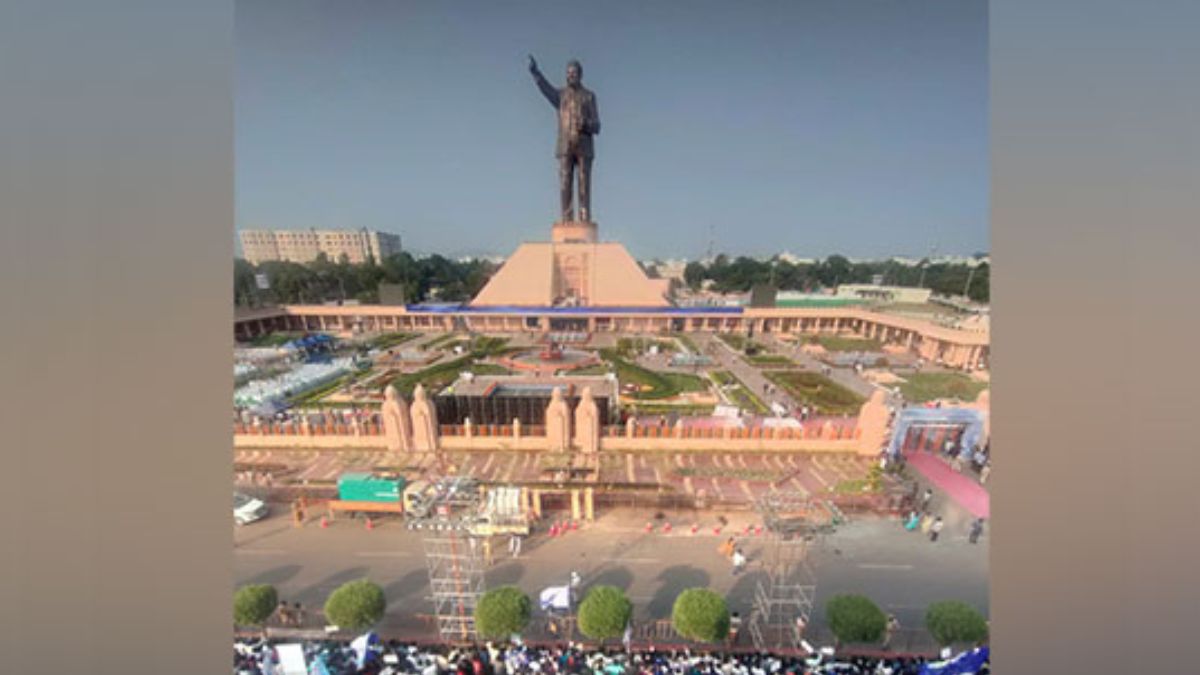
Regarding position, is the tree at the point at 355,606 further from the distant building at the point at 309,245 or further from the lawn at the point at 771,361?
the distant building at the point at 309,245

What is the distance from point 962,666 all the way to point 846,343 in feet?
58.0

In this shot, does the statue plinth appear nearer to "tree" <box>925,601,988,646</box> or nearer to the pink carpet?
the pink carpet

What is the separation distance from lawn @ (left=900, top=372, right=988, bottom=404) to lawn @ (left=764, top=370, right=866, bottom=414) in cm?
163

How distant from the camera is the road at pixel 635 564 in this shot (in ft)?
23.8

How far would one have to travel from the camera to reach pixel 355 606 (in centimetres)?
613

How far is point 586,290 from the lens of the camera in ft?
80.1

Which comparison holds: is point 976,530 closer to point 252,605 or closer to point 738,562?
point 738,562

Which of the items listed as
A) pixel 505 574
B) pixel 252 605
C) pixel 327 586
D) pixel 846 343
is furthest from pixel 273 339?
pixel 846 343

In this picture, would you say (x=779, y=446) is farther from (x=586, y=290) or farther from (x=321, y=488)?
(x=586, y=290)

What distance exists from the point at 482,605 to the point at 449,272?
31.8 m

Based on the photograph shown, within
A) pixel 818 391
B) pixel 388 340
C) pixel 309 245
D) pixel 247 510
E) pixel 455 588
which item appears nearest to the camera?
pixel 455 588

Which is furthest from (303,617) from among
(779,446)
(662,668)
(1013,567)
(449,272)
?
(449,272)

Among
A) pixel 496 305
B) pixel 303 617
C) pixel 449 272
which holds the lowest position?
pixel 303 617

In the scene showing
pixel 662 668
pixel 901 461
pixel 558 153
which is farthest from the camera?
pixel 558 153
